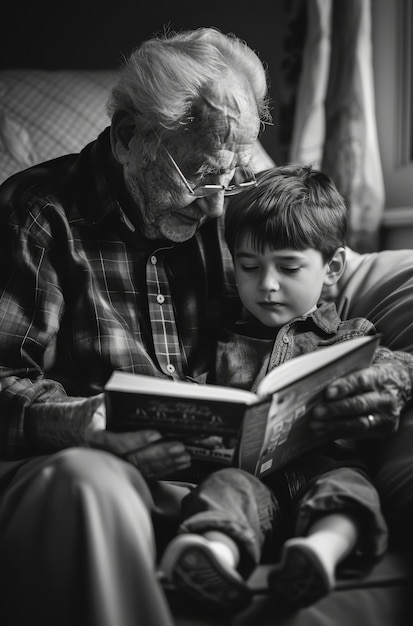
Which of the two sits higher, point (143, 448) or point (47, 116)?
point (47, 116)

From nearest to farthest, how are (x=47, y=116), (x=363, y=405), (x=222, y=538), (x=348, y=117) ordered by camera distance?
(x=222, y=538)
(x=363, y=405)
(x=47, y=116)
(x=348, y=117)

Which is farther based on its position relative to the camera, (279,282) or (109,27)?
(109,27)

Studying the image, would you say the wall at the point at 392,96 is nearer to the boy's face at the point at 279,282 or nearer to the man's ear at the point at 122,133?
the boy's face at the point at 279,282

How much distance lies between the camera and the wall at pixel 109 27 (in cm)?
240

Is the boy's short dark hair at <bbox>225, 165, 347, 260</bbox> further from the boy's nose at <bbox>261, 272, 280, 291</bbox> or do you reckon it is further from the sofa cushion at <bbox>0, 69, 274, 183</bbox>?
the sofa cushion at <bbox>0, 69, 274, 183</bbox>

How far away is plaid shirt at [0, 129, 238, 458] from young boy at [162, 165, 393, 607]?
109 mm

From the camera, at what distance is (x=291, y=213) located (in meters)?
1.32

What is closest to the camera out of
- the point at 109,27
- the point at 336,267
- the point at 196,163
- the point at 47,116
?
the point at 196,163

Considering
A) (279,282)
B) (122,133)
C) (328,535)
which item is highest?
(122,133)

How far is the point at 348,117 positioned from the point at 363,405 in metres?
1.32

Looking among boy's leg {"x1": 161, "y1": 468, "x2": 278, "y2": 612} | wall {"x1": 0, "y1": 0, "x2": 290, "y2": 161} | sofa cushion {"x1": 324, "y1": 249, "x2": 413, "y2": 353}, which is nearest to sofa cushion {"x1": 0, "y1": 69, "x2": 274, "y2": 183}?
sofa cushion {"x1": 324, "y1": 249, "x2": 413, "y2": 353}

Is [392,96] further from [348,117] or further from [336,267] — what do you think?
[336,267]

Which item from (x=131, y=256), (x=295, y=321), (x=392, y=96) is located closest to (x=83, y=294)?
(x=131, y=256)

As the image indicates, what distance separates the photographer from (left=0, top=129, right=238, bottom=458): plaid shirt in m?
1.21
